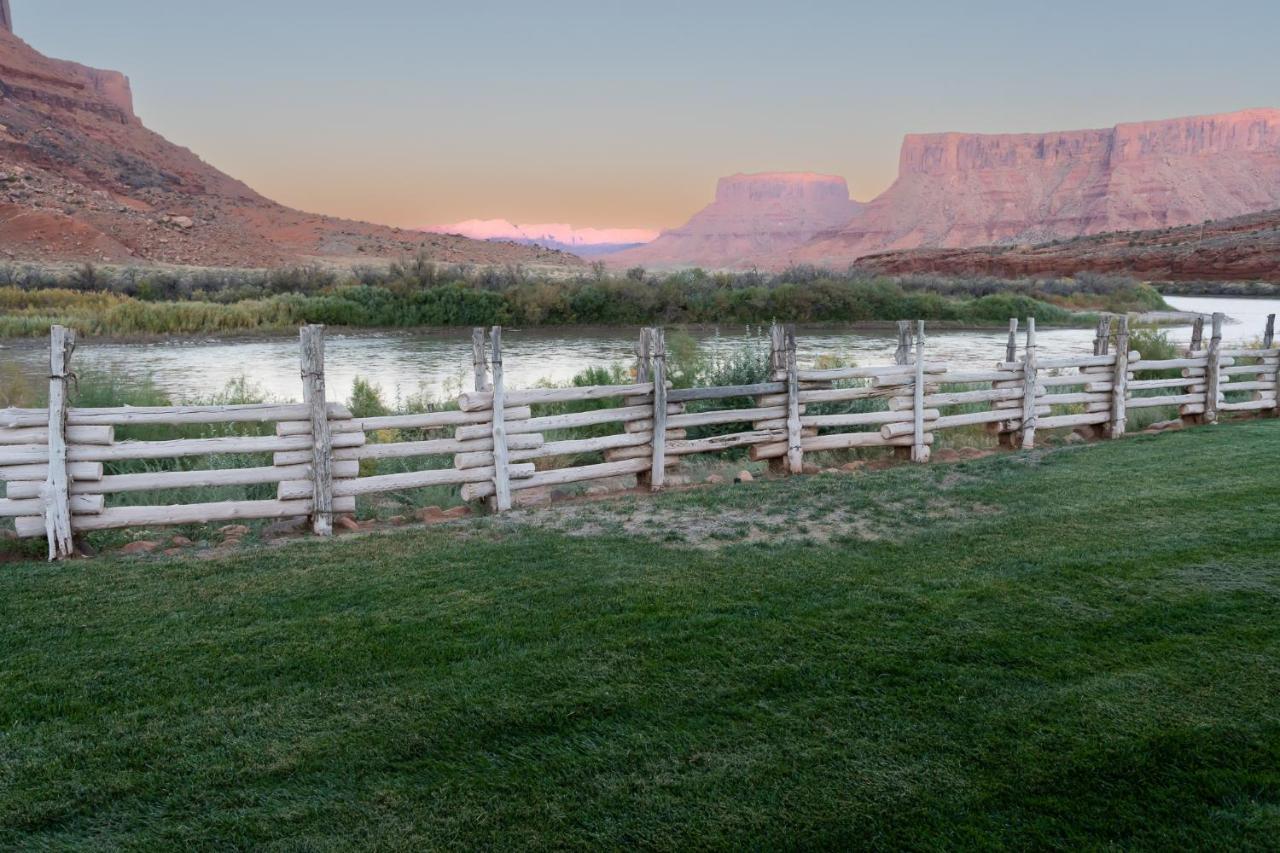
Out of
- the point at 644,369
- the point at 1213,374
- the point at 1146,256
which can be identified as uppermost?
the point at 1146,256

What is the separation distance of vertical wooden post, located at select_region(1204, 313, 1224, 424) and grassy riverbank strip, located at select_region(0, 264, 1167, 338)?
1367cm

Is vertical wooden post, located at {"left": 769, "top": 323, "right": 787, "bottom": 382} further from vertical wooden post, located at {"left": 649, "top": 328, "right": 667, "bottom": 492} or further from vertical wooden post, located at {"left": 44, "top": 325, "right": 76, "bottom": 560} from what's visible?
vertical wooden post, located at {"left": 44, "top": 325, "right": 76, "bottom": 560}

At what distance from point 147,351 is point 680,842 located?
16480mm

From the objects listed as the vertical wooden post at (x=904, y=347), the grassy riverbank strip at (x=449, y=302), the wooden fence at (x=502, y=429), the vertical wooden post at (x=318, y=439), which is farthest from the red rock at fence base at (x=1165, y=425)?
the grassy riverbank strip at (x=449, y=302)

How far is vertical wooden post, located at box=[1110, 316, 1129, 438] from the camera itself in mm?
9672

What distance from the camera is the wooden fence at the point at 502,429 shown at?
18.0ft

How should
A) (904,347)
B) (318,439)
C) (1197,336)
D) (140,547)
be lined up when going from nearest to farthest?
1. (140,547)
2. (318,439)
3. (904,347)
4. (1197,336)

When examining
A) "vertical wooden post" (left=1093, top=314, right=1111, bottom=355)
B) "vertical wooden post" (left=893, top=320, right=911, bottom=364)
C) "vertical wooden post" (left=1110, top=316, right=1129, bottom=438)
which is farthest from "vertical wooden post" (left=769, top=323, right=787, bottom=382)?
"vertical wooden post" (left=1093, top=314, right=1111, bottom=355)

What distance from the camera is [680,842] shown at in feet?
8.43

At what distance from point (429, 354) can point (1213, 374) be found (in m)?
12.0

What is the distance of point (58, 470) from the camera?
539cm

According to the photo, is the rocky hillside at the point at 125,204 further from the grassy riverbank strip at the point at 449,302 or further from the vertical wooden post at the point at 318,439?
the vertical wooden post at the point at 318,439

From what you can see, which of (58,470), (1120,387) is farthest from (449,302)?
(58,470)

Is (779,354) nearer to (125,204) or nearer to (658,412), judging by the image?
(658,412)
